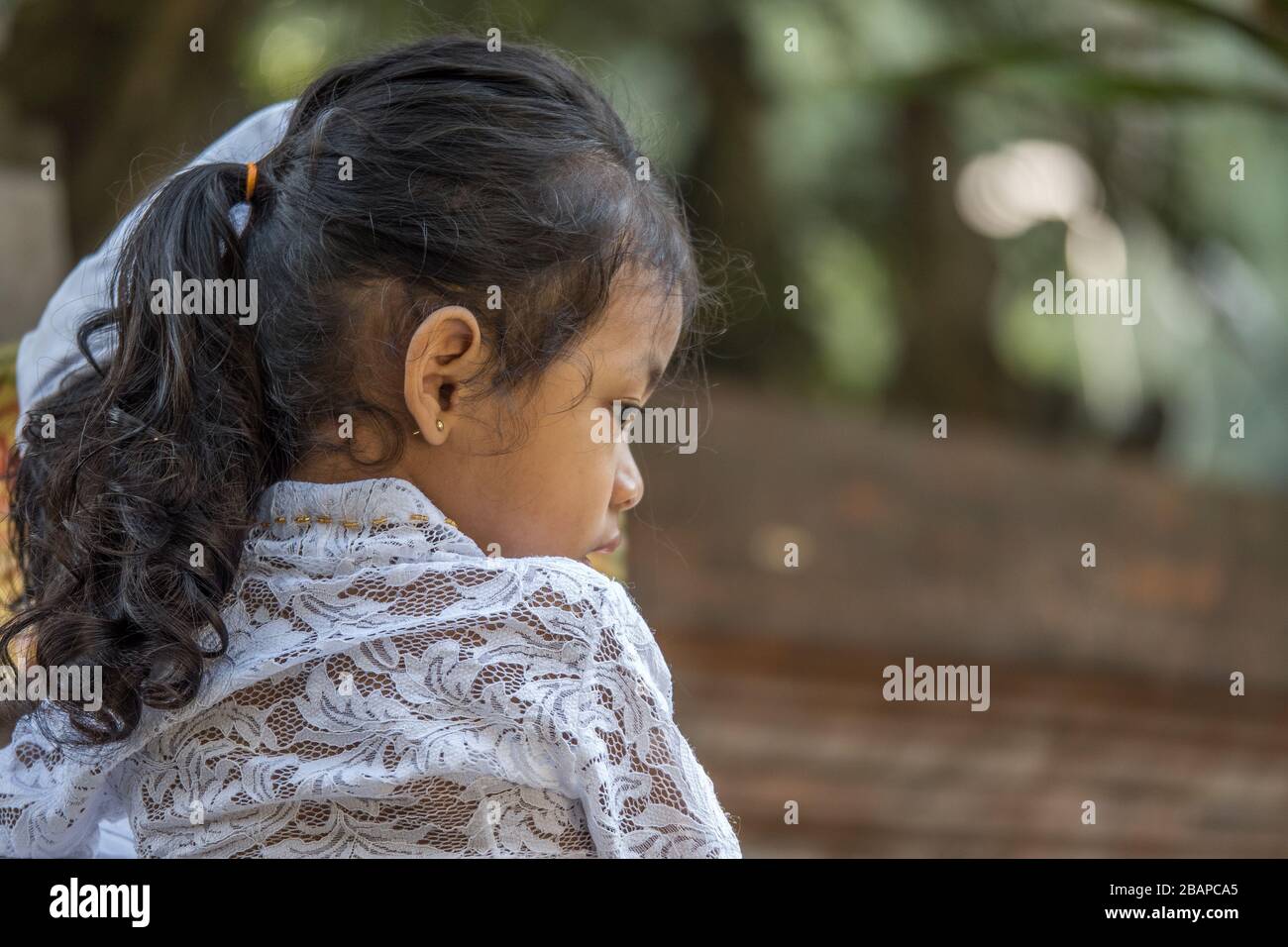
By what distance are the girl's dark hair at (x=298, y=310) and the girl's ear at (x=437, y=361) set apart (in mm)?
17

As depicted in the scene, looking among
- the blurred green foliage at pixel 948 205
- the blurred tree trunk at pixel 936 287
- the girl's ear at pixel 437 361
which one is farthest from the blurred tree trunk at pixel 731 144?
the girl's ear at pixel 437 361

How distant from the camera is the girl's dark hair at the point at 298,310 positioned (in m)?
1.00

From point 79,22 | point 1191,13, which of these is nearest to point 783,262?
point 79,22

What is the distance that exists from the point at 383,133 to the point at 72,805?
546 mm

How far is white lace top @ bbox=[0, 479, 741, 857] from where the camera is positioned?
0.93 meters

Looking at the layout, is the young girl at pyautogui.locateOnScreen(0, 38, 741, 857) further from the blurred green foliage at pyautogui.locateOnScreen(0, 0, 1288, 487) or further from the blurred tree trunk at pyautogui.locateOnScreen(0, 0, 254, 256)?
the blurred green foliage at pyautogui.locateOnScreen(0, 0, 1288, 487)

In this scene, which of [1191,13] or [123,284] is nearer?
[123,284]

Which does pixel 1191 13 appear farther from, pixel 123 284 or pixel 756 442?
pixel 756 442

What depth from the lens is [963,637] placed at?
386cm

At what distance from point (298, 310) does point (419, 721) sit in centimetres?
A: 32

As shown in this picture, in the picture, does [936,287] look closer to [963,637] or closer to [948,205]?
[948,205]

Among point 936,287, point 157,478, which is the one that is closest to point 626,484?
point 157,478
